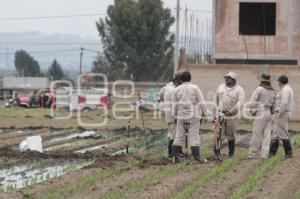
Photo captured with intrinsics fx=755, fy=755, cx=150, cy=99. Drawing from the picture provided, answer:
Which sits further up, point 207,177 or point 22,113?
point 207,177

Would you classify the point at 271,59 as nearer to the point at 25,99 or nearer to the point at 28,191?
the point at 25,99

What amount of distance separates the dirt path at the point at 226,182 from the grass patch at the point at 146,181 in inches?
31.8

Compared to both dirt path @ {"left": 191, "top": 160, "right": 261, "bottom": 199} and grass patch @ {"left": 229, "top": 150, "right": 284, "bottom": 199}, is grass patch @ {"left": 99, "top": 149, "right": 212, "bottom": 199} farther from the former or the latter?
grass patch @ {"left": 229, "top": 150, "right": 284, "bottom": 199}

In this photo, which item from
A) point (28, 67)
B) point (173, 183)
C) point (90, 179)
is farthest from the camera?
point (28, 67)

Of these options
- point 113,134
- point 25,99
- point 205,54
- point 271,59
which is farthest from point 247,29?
point 113,134

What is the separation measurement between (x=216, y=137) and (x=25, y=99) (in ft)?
97.0

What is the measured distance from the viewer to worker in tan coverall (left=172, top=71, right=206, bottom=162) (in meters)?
13.3

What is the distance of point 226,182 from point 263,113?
3333 mm

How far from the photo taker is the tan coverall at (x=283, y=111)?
14.1m

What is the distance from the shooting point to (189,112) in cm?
1334

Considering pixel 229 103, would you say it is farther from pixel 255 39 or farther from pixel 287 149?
pixel 255 39

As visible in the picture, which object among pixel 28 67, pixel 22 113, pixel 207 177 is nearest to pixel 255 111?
pixel 207 177

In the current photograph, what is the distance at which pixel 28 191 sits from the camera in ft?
32.8

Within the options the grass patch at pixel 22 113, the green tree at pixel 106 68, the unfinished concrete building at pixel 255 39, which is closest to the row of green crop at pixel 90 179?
the unfinished concrete building at pixel 255 39
